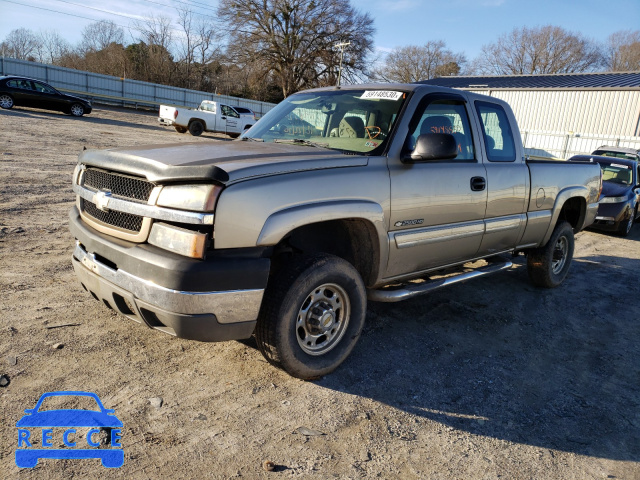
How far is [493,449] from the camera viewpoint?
→ 287 cm

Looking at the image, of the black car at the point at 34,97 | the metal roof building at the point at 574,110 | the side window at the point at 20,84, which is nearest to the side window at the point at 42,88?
the black car at the point at 34,97

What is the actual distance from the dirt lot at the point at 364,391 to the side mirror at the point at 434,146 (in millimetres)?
1558

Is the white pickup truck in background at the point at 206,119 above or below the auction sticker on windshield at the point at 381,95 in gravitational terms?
below

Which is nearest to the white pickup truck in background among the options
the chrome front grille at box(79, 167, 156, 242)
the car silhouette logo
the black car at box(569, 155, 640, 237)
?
the black car at box(569, 155, 640, 237)

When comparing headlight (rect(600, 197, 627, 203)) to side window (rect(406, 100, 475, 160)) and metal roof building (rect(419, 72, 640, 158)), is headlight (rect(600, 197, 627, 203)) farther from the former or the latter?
metal roof building (rect(419, 72, 640, 158))

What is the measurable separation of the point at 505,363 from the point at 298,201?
2.23 meters

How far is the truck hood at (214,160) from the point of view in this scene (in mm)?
2730

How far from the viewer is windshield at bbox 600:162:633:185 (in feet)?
36.7

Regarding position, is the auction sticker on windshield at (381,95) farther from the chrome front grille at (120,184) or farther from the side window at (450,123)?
the chrome front grille at (120,184)

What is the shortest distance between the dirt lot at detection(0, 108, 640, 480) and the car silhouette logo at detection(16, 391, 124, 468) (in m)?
0.05

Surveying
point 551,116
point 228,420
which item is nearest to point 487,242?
point 228,420

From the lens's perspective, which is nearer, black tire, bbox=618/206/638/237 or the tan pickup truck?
the tan pickup truck

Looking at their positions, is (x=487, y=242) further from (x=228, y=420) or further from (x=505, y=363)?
(x=228, y=420)

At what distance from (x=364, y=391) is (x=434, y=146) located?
176cm
